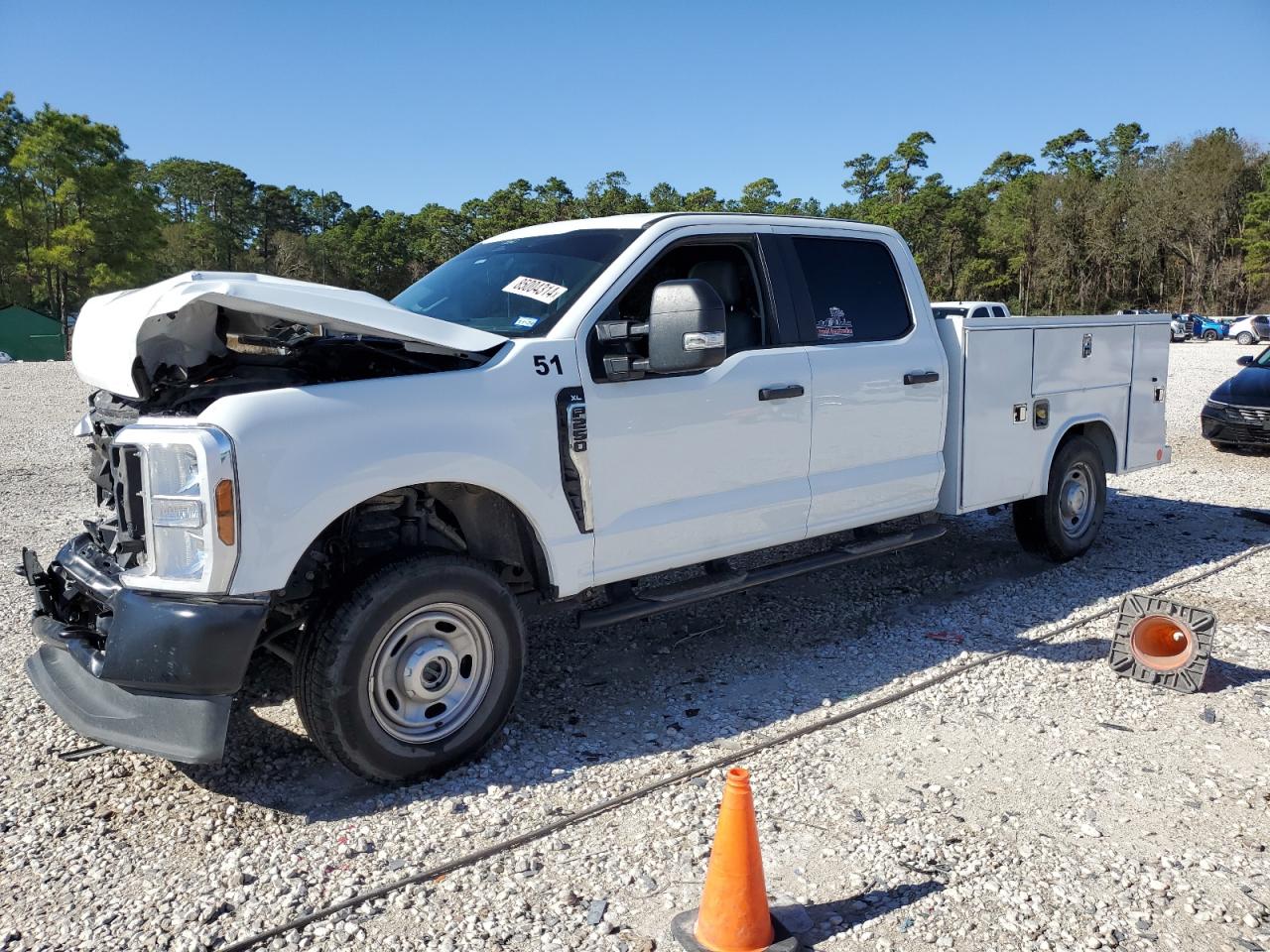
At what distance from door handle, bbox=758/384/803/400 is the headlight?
8.01 ft

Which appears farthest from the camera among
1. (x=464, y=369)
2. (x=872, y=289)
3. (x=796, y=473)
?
(x=872, y=289)

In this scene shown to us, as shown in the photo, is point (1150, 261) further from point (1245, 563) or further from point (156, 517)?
point (156, 517)

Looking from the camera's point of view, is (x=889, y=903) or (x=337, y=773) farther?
(x=337, y=773)

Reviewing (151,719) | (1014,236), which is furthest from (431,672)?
(1014,236)

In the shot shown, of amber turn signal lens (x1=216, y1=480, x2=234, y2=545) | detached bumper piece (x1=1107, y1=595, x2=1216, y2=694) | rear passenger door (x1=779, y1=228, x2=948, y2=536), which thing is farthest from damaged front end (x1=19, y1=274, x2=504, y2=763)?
detached bumper piece (x1=1107, y1=595, x2=1216, y2=694)

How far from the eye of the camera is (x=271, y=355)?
3939mm

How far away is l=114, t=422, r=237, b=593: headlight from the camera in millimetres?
3199

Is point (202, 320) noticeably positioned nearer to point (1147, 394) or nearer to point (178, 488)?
point (178, 488)

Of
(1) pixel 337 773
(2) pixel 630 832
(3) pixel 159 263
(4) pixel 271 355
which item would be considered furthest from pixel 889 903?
(3) pixel 159 263

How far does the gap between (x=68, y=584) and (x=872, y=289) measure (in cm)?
420

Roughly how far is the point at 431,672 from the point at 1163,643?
144 inches

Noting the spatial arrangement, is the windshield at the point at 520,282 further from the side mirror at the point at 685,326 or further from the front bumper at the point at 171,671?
the front bumper at the point at 171,671

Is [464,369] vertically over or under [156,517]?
over

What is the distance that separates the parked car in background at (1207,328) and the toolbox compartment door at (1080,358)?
49.8 meters
